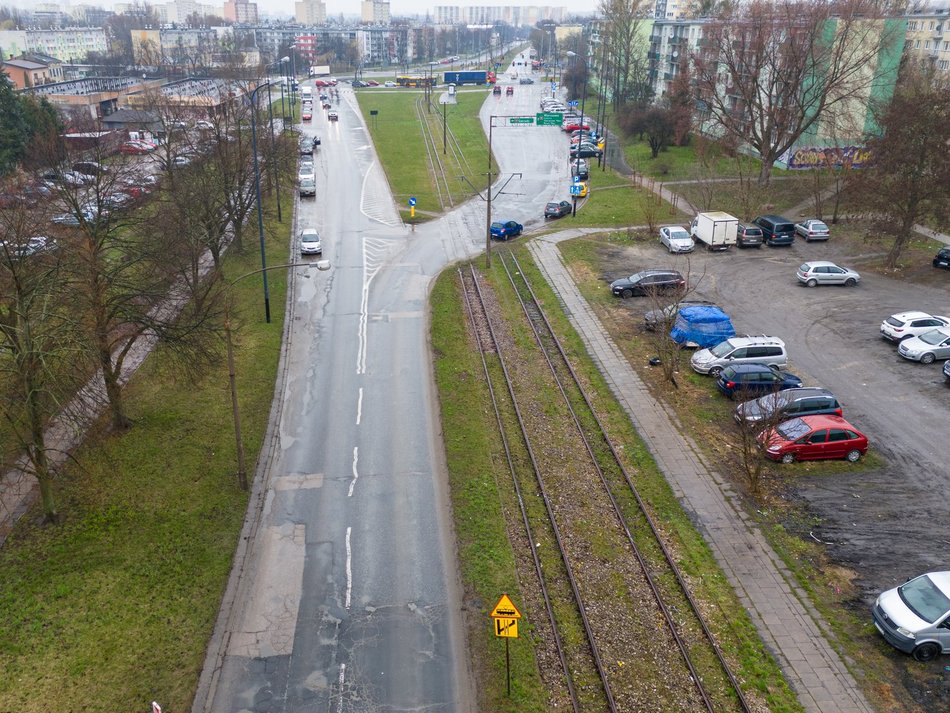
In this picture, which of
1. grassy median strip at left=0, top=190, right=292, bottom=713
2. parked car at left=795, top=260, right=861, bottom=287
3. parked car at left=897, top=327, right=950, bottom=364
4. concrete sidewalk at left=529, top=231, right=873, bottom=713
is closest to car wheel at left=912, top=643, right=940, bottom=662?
concrete sidewalk at left=529, top=231, right=873, bottom=713

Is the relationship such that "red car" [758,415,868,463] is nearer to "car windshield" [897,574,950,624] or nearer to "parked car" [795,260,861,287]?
"car windshield" [897,574,950,624]

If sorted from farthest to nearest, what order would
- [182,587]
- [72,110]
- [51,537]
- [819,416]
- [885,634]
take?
[72,110] < [819,416] < [51,537] < [182,587] < [885,634]

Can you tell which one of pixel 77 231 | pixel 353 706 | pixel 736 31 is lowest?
pixel 353 706

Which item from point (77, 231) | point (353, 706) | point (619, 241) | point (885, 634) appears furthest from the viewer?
point (619, 241)

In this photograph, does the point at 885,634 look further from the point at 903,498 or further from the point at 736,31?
the point at 736,31

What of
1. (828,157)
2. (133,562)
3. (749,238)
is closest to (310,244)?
(749,238)

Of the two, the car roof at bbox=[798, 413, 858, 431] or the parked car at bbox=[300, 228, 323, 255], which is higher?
the parked car at bbox=[300, 228, 323, 255]

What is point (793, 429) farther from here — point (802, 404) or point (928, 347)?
point (928, 347)

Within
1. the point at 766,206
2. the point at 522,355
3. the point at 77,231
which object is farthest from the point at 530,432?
the point at 766,206
